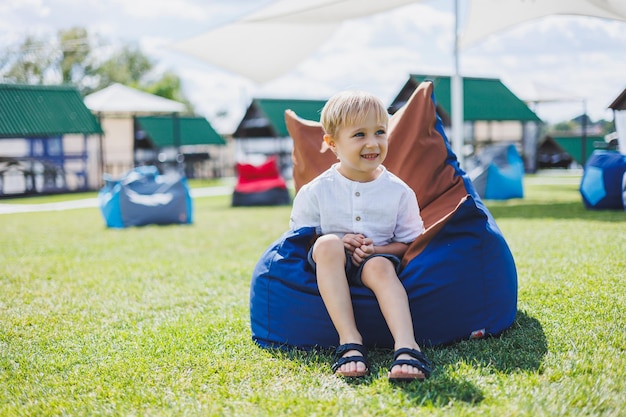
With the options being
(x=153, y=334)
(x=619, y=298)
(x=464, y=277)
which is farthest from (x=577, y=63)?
(x=153, y=334)

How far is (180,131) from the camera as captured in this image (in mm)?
25484

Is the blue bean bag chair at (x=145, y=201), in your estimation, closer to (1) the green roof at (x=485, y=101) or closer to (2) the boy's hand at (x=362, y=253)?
(2) the boy's hand at (x=362, y=253)

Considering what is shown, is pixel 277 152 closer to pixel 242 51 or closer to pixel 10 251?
pixel 242 51

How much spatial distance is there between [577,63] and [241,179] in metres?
6.08

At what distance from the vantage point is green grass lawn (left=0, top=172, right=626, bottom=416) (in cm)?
202

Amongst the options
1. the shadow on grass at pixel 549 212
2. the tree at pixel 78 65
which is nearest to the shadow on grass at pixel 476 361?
the shadow on grass at pixel 549 212

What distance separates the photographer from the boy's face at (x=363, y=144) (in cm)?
254

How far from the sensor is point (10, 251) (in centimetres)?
616

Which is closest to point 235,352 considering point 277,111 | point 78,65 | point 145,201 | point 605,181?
point 145,201

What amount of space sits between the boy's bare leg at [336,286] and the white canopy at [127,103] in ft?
53.7

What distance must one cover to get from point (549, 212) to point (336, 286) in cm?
612

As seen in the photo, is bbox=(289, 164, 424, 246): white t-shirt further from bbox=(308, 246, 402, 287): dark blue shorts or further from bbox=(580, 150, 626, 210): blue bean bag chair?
bbox=(580, 150, 626, 210): blue bean bag chair

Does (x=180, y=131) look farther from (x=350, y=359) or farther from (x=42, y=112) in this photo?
(x=350, y=359)

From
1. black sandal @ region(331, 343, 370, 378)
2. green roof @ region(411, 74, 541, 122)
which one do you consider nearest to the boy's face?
black sandal @ region(331, 343, 370, 378)
